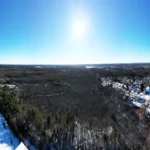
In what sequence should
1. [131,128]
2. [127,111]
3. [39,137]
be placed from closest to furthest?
1. [39,137]
2. [131,128]
3. [127,111]

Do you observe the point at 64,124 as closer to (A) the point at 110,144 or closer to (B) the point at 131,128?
(A) the point at 110,144

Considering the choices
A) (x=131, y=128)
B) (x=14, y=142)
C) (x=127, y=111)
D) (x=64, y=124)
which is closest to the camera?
(x=14, y=142)

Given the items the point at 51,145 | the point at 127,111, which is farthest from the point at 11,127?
the point at 127,111

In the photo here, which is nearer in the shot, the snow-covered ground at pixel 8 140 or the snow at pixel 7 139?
the snow-covered ground at pixel 8 140

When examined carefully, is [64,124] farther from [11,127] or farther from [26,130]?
[11,127]

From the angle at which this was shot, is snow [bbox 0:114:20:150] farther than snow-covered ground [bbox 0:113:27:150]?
Yes

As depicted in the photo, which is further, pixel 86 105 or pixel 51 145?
pixel 86 105

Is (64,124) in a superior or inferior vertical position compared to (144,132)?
superior
